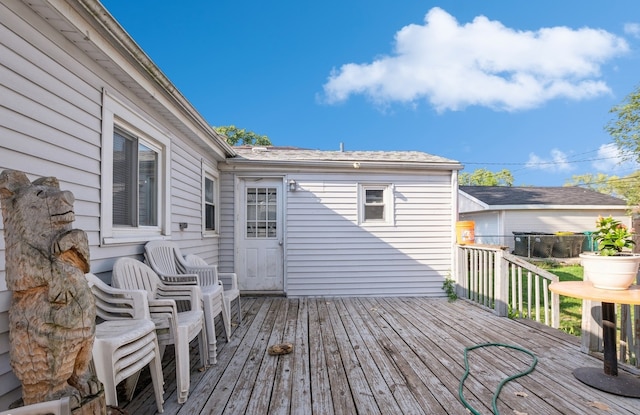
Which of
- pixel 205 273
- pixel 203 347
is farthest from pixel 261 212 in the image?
pixel 203 347

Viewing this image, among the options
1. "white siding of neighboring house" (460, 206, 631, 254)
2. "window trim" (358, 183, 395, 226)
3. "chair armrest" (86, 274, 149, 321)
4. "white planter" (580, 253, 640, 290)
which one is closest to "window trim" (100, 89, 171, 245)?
"chair armrest" (86, 274, 149, 321)

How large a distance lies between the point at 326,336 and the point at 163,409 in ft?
5.78

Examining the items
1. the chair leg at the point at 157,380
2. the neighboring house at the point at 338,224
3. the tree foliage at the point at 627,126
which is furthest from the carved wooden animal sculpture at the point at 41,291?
the tree foliage at the point at 627,126

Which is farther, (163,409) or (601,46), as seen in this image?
(601,46)

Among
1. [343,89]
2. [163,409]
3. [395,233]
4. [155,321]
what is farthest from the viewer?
[343,89]

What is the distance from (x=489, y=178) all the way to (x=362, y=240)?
28884 mm

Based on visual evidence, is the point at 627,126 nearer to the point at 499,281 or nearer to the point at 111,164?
the point at 499,281

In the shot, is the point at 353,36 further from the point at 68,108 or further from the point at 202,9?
the point at 68,108

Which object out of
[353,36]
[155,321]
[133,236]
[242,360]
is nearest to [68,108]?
[133,236]

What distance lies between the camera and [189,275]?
2.93 metres

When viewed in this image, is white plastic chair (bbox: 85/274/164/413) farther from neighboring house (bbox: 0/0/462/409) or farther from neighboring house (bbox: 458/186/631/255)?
neighboring house (bbox: 458/186/631/255)

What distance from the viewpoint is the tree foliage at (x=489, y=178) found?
29.1 m

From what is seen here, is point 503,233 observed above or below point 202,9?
below

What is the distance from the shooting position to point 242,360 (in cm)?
275
